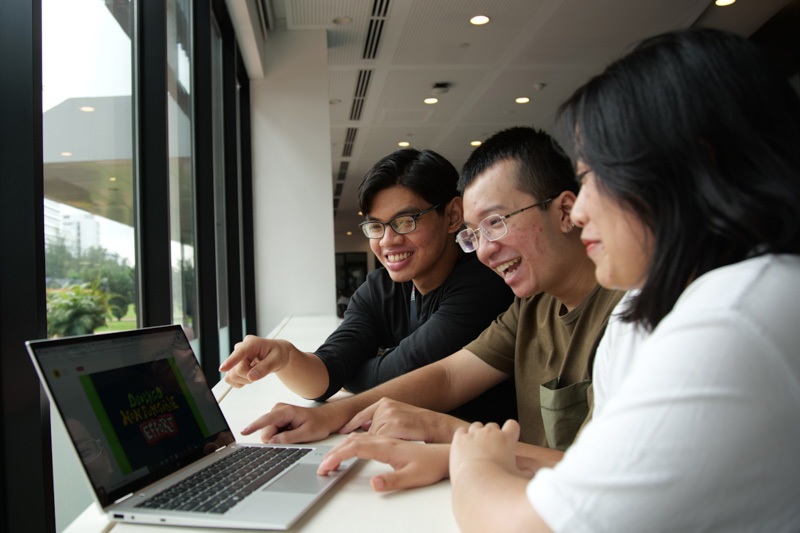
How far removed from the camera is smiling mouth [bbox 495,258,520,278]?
1574mm

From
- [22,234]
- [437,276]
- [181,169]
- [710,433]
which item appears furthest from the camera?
[181,169]

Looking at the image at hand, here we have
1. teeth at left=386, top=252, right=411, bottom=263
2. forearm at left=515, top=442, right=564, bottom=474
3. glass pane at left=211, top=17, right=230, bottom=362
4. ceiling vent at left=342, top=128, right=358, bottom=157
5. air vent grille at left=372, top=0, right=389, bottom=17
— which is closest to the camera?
forearm at left=515, top=442, right=564, bottom=474

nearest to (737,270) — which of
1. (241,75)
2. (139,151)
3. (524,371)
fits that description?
(524,371)

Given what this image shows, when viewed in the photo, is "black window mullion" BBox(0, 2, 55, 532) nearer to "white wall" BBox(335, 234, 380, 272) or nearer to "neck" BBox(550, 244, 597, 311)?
"neck" BBox(550, 244, 597, 311)

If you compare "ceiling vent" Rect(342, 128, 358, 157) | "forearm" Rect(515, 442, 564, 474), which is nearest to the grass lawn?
"forearm" Rect(515, 442, 564, 474)

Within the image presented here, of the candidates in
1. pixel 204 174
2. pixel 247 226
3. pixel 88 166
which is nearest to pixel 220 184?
pixel 247 226

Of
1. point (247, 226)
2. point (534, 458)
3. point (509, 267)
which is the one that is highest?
point (247, 226)

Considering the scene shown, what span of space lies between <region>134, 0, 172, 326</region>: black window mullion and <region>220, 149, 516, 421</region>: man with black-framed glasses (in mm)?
721

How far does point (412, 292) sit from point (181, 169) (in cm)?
162

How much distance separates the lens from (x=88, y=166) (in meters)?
1.83

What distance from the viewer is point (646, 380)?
1.84 ft

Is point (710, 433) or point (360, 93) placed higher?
point (360, 93)

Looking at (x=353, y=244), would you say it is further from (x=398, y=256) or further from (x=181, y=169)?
(x=398, y=256)

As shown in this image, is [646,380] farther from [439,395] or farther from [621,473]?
[439,395]
